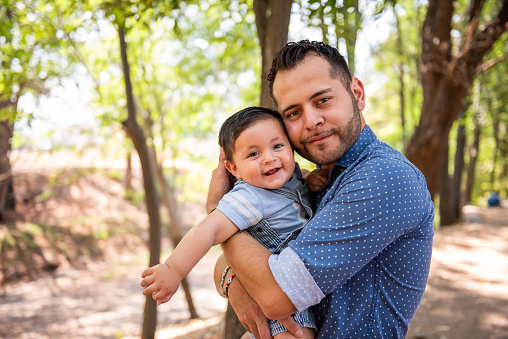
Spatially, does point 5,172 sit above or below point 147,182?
below

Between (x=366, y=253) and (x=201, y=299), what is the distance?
970cm

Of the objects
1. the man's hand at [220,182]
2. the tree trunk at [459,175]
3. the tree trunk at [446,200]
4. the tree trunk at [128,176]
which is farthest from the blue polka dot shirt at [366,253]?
the tree trunk at [128,176]

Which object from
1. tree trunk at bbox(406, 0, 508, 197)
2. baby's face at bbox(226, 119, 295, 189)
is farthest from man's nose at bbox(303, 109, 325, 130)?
tree trunk at bbox(406, 0, 508, 197)

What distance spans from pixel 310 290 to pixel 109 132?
35.8ft

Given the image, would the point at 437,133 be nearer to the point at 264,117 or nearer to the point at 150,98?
the point at 264,117

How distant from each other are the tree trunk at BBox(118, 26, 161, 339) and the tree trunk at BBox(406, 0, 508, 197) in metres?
3.71

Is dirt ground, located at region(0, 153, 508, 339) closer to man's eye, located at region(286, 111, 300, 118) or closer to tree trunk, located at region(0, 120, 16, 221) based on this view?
tree trunk, located at region(0, 120, 16, 221)

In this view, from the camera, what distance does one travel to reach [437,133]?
620cm

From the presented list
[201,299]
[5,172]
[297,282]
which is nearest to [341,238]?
[297,282]

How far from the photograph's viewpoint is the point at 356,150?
1.83 m

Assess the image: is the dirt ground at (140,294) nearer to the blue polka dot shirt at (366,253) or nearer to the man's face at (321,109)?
the blue polka dot shirt at (366,253)

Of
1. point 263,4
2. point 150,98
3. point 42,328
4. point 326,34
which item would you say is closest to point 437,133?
point 326,34

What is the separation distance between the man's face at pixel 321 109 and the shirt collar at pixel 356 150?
0.9 inches

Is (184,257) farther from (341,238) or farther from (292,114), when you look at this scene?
(292,114)
